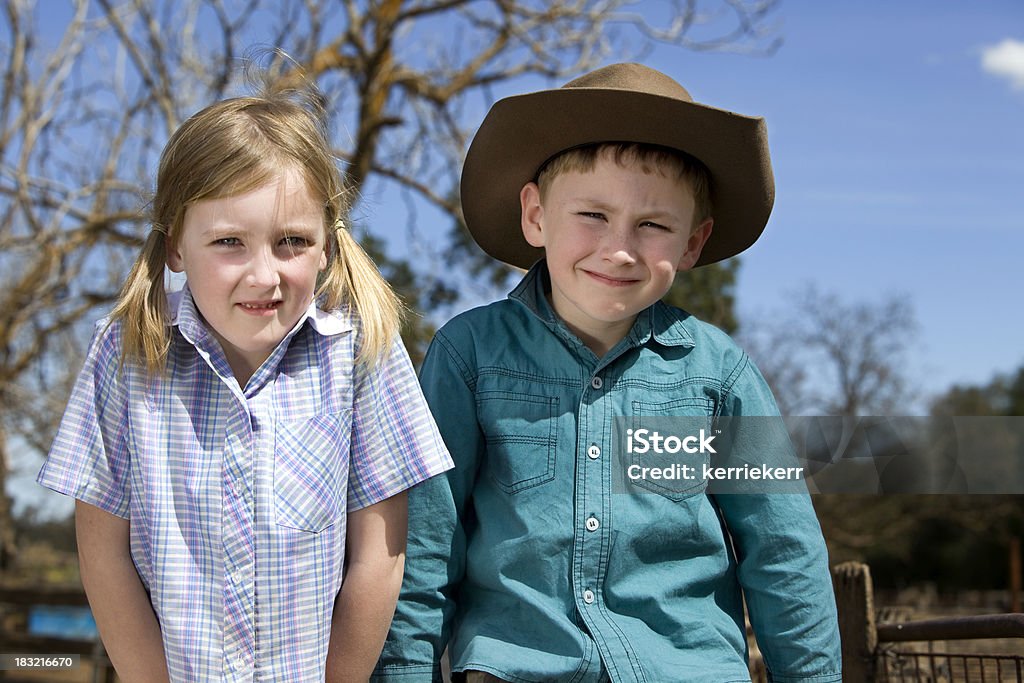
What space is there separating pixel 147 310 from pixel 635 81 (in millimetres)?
1012

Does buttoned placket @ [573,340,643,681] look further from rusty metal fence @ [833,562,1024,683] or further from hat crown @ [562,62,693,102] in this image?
rusty metal fence @ [833,562,1024,683]

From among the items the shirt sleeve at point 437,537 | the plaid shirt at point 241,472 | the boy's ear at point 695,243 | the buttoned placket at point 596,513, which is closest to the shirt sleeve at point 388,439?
the plaid shirt at point 241,472

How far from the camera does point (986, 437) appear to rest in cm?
274

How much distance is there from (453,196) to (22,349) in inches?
144

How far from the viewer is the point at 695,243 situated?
2096 mm

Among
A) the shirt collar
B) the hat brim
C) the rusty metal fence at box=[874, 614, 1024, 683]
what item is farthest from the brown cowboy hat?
the rusty metal fence at box=[874, 614, 1024, 683]

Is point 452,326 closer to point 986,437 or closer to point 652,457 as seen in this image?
point 652,457

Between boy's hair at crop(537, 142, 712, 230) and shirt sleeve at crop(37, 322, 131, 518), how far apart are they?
0.90 m

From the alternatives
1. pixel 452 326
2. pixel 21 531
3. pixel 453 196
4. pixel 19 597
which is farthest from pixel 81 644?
pixel 452 326

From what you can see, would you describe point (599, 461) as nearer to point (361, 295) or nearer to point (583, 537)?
point (583, 537)

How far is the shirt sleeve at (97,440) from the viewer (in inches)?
64.3

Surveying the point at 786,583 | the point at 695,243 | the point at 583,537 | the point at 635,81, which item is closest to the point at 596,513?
the point at 583,537

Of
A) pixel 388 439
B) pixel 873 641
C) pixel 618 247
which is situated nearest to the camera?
pixel 388 439

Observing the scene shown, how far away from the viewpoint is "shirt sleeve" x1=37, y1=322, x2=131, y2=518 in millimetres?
1634
